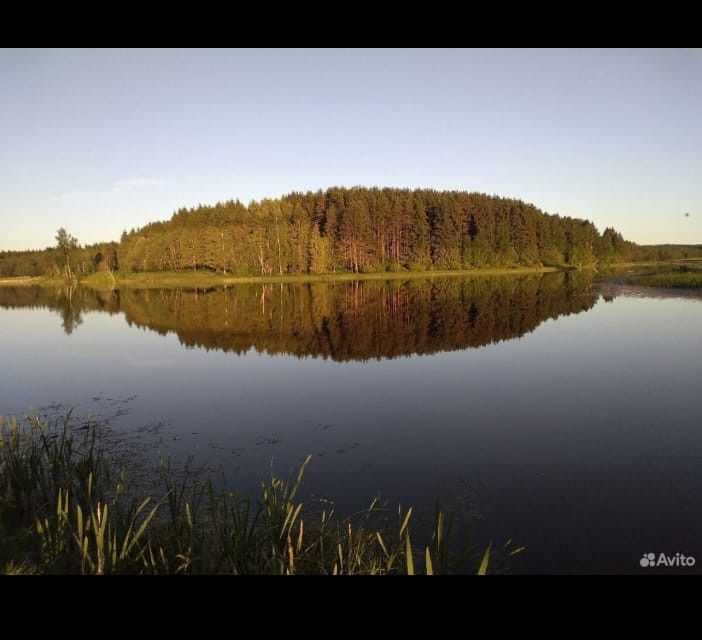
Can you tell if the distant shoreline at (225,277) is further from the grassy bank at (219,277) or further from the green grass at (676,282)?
the green grass at (676,282)

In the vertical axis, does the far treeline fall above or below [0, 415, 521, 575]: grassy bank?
above

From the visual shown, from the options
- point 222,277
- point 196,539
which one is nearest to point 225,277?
point 222,277

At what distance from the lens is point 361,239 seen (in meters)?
107

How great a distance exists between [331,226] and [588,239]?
74.8 meters

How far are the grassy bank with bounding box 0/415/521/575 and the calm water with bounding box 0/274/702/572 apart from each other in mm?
1515

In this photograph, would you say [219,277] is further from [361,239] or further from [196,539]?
[196,539]

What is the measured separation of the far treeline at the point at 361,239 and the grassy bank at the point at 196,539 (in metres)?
96.3

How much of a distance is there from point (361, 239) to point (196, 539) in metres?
103

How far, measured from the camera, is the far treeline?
107 meters

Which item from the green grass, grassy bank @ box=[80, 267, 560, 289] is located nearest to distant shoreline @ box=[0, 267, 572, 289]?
grassy bank @ box=[80, 267, 560, 289]

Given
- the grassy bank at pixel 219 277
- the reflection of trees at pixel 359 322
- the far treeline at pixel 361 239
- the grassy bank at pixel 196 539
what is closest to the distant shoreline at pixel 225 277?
the grassy bank at pixel 219 277

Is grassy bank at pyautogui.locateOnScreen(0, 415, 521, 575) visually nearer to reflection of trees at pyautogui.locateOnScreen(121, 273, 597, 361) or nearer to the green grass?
reflection of trees at pyautogui.locateOnScreen(121, 273, 597, 361)

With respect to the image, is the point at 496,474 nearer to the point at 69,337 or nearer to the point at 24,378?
the point at 24,378

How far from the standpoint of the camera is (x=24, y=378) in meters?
20.4
